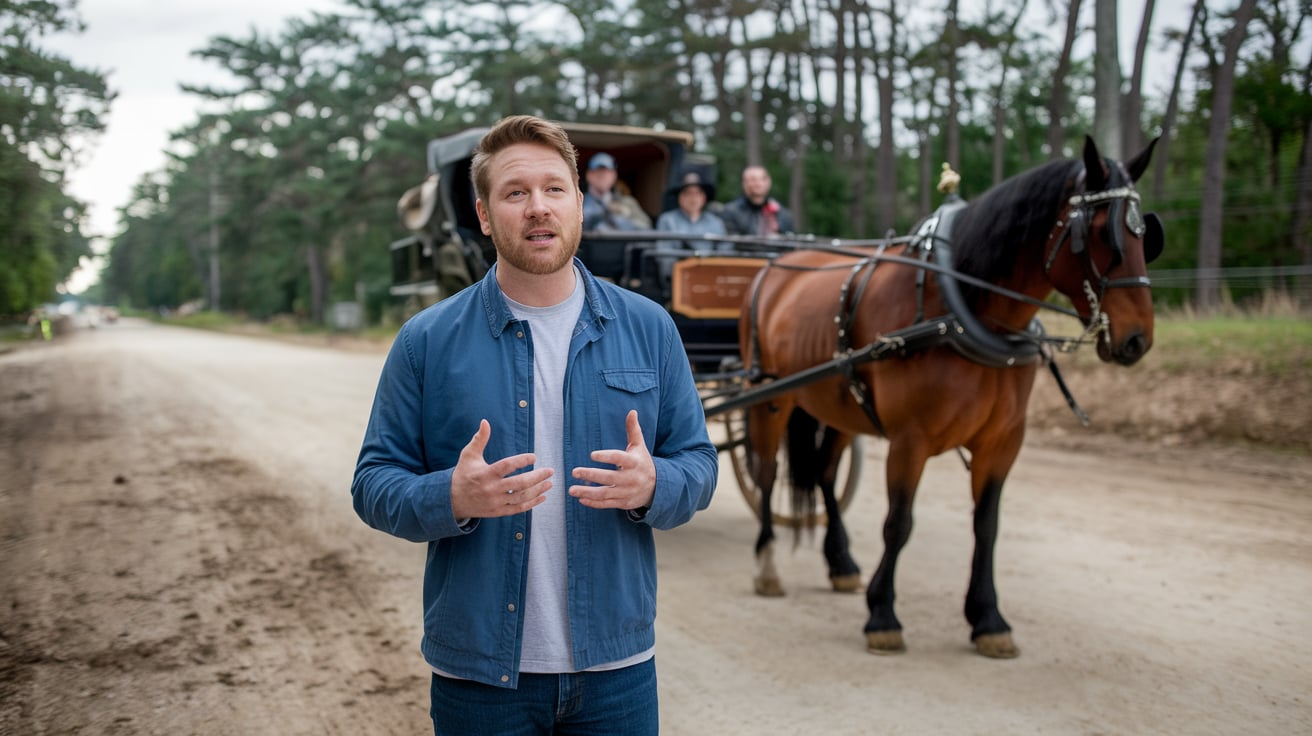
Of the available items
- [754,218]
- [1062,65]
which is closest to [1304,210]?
[1062,65]

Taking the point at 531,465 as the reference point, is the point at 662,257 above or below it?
above

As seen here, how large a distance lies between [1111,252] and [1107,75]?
10801mm

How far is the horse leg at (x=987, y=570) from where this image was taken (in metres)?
4.16

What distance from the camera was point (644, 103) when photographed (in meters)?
29.5

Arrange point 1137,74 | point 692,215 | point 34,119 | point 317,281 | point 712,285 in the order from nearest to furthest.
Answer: point 712,285 → point 692,215 → point 34,119 → point 1137,74 → point 317,281

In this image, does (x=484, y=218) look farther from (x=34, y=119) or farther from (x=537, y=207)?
(x=34, y=119)

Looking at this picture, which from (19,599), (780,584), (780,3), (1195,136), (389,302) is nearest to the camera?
(19,599)

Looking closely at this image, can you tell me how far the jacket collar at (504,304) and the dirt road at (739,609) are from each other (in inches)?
83.8

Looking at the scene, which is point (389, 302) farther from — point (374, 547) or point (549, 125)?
point (549, 125)

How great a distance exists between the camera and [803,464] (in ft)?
19.0

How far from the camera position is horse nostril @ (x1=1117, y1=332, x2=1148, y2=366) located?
3711 mm

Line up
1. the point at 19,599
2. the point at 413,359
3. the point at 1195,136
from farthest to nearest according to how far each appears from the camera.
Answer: the point at 1195,136 < the point at 19,599 < the point at 413,359

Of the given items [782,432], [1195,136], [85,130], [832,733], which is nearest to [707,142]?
[1195,136]

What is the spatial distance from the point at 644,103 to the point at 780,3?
17.6ft
